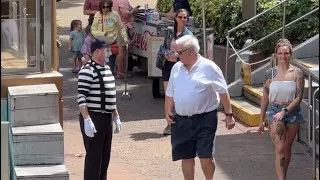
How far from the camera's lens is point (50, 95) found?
7559mm

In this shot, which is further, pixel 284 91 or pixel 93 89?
pixel 284 91

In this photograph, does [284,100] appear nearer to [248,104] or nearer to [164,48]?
[164,48]

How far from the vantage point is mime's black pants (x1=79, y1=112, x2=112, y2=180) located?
293 inches

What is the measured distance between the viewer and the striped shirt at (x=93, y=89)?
24.1ft

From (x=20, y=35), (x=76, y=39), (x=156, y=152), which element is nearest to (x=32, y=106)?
(x=20, y=35)

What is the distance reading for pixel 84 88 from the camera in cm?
734

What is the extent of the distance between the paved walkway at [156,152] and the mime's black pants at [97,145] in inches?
43.2

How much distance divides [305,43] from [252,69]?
129 centimetres

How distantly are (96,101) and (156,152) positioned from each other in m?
2.70

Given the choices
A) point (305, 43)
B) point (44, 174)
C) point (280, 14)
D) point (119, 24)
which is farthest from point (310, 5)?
point (44, 174)

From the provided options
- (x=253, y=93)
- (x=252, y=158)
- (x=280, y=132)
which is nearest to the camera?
(x=280, y=132)

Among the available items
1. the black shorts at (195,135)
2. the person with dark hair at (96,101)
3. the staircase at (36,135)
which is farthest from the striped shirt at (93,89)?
the black shorts at (195,135)

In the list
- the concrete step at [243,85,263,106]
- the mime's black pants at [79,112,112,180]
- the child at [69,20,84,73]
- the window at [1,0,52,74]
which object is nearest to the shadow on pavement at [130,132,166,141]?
the concrete step at [243,85,263,106]

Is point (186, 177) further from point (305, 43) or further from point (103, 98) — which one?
point (305, 43)
